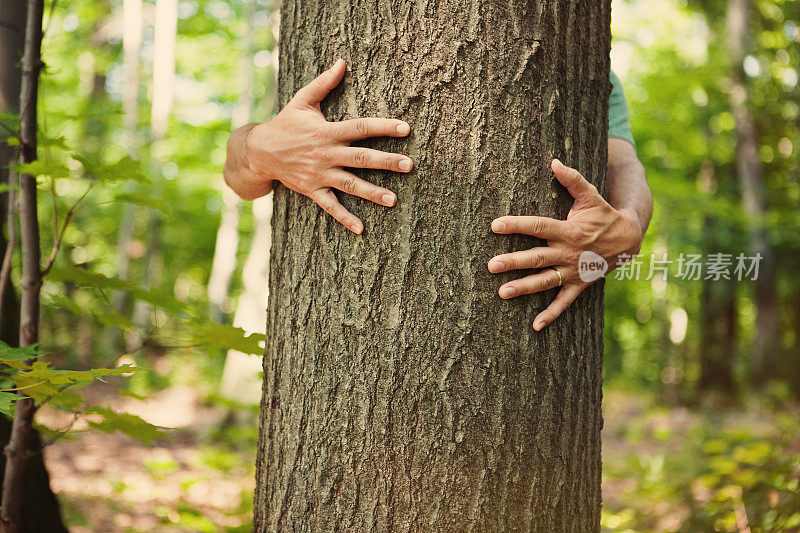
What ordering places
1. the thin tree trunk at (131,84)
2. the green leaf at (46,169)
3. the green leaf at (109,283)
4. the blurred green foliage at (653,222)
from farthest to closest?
the thin tree trunk at (131,84) → the blurred green foliage at (653,222) → the green leaf at (109,283) → the green leaf at (46,169)

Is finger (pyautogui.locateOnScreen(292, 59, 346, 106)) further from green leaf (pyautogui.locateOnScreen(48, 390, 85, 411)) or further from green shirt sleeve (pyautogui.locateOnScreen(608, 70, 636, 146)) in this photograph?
green leaf (pyautogui.locateOnScreen(48, 390, 85, 411))

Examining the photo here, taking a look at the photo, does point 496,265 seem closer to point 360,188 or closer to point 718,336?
point 360,188

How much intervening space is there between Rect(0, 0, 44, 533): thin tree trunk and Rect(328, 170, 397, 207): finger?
97 cm

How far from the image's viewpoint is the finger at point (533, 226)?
51.2 inches

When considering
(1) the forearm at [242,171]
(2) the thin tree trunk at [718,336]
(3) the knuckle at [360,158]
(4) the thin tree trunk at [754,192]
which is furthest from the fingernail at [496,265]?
(2) the thin tree trunk at [718,336]

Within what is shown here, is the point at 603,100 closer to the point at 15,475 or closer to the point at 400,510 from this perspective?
the point at 400,510

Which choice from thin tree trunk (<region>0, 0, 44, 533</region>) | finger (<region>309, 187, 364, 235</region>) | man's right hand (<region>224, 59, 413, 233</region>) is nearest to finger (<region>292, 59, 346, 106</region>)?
man's right hand (<region>224, 59, 413, 233</region>)

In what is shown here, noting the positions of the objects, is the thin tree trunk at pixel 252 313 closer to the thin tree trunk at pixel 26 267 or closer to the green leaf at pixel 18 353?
the thin tree trunk at pixel 26 267

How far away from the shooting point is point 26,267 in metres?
1.64

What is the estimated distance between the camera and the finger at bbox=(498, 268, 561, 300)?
1311 mm

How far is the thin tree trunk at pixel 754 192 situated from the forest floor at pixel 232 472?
1.28 meters

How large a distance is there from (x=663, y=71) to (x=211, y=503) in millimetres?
9160

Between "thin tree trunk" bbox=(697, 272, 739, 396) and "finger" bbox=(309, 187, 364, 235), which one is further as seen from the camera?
"thin tree trunk" bbox=(697, 272, 739, 396)

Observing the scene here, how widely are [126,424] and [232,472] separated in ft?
13.1
